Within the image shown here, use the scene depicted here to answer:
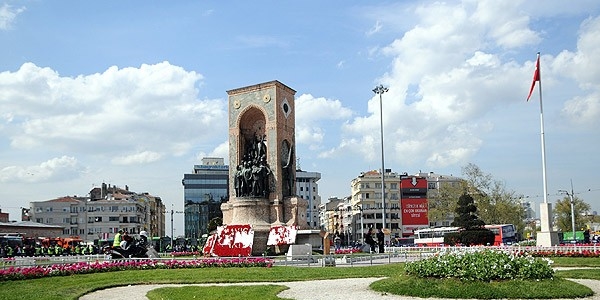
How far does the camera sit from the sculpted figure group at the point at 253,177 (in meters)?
43.2

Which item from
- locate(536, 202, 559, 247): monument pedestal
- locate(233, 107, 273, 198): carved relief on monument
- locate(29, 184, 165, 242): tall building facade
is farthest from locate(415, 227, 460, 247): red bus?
locate(29, 184, 165, 242): tall building facade

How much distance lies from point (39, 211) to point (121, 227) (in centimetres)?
1578

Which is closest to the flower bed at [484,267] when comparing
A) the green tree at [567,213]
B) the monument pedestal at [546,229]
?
the monument pedestal at [546,229]

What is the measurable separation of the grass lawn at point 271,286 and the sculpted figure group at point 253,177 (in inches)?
631

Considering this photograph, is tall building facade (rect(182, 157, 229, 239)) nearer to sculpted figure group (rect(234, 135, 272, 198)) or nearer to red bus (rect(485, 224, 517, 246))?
red bus (rect(485, 224, 517, 246))

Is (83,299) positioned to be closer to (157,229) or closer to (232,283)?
(232,283)

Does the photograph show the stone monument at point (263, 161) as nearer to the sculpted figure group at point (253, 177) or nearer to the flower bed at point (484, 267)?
the sculpted figure group at point (253, 177)

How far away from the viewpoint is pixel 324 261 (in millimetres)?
29078

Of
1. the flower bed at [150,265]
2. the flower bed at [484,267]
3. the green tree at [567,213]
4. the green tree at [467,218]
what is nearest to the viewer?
the flower bed at [484,267]

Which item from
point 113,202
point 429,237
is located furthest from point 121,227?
point 429,237

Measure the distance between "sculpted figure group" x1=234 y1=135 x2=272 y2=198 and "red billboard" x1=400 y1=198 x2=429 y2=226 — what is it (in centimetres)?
7039

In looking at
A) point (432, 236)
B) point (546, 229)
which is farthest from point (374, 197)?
point (546, 229)

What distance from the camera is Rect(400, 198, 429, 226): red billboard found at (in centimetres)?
11138

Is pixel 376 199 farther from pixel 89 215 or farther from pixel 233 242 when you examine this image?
pixel 233 242
